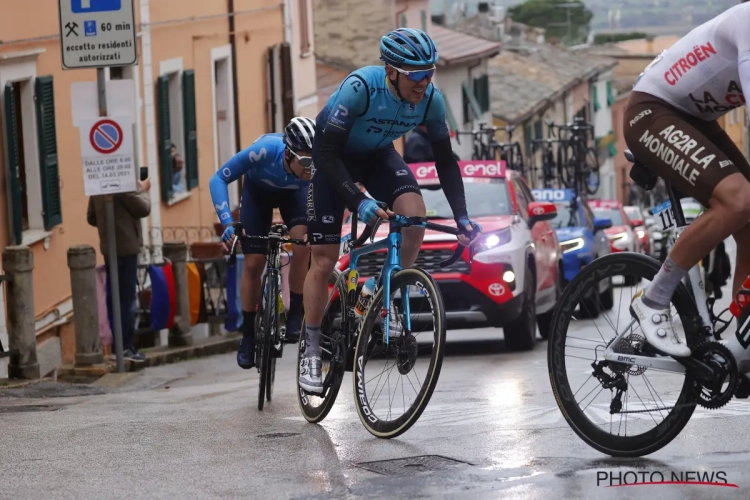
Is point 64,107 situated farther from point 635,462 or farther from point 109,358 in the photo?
point 635,462

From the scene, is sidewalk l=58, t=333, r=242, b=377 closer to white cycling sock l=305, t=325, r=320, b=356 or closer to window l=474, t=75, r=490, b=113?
white cycling sock l=305, t=325, r=320, b=356

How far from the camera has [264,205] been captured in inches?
362

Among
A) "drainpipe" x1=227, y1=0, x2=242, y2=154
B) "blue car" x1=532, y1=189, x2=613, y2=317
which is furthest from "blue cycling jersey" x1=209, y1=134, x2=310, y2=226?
"drainpipe" x1=227, y1=0, x2=242, y2=154

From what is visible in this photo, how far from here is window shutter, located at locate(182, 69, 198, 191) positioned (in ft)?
74.6

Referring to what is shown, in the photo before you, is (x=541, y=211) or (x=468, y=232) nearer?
(x=468, y=232)

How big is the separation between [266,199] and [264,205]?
4cm

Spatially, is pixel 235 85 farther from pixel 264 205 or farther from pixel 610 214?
pixel 264 205

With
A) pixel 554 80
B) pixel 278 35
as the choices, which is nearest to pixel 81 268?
pixel 278 35

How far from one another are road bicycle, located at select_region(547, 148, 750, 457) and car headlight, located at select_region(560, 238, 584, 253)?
14786 mm

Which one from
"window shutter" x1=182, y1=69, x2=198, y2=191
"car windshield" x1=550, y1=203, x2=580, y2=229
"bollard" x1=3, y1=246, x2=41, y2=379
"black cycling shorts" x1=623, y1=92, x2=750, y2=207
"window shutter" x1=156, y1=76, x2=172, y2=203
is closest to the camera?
"black cycling shorts" x1=623, y1=92, x2=750, y2=207

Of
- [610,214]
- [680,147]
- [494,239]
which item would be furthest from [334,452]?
[610,214]

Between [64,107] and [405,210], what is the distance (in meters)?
11.2

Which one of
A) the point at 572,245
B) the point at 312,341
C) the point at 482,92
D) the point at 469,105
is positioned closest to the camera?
the point at 312,341

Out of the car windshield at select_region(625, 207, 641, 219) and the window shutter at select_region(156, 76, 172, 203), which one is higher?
the window shutter at select_region(156, 76, 172, 203)
